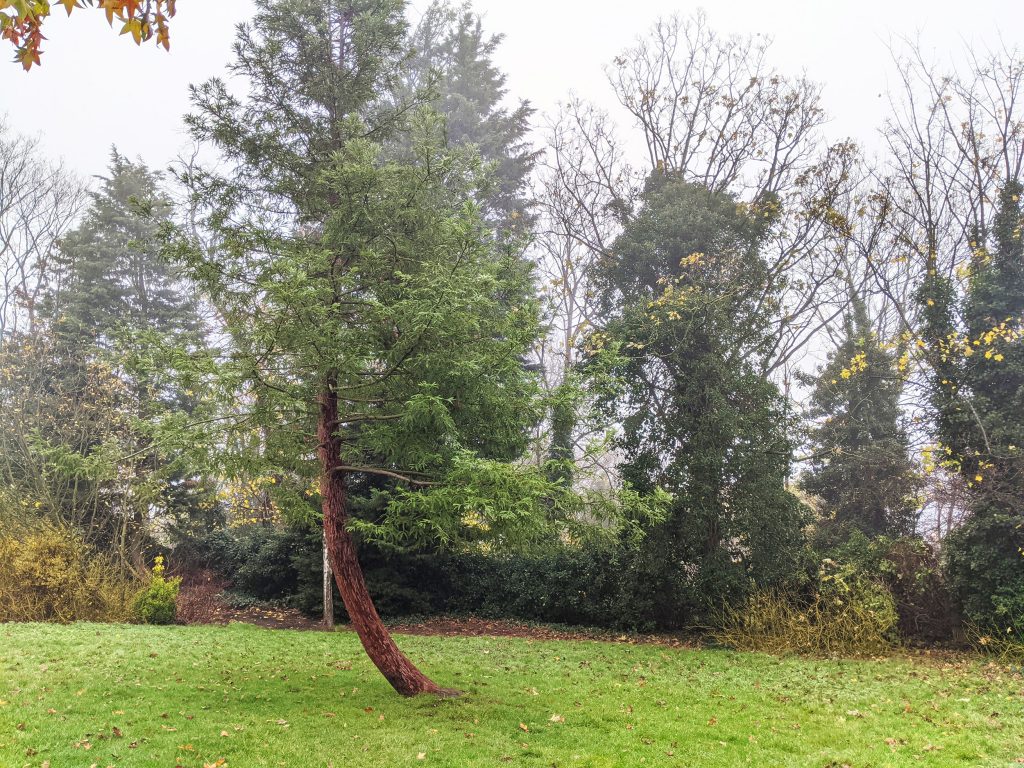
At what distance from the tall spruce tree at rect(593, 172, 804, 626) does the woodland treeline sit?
6cm

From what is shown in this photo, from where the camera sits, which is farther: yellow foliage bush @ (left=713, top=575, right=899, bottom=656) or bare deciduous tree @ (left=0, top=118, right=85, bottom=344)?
bare deciduous tree @ (left=0, top=118, right=85, bottom=344)

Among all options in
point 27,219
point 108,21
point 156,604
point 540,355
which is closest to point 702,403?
point 540,355

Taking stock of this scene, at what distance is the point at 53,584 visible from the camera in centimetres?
1137

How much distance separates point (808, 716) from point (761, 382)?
7065 mm

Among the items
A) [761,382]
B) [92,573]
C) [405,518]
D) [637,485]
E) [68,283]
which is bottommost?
[92,573]

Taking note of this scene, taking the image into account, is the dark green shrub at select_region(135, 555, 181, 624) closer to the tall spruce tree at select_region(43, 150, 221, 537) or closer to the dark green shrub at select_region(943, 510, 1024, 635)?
the tall spruce tree at select_region(43, 150, 221, 537)

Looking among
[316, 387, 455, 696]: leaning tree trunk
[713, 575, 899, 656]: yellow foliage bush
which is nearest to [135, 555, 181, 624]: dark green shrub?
[316, 387, 455, 696]: leaning tree trunk

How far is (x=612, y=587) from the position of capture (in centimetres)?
1278

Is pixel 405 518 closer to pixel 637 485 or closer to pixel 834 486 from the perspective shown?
pixel 637 485

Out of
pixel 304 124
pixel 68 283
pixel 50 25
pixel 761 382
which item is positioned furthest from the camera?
pixel 68 283

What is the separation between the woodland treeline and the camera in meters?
6.14

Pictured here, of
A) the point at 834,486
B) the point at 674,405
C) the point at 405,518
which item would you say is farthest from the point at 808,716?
the point at 834,486

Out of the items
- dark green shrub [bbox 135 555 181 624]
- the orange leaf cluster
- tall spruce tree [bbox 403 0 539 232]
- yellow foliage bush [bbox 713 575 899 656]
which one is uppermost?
tall spruce tree [bbox 403 0 539 232]

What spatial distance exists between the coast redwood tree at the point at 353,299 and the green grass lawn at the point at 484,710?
3.64 ft
